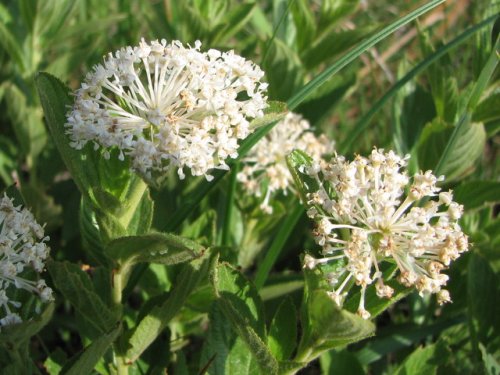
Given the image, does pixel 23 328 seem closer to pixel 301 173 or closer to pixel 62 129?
pixel 62 129

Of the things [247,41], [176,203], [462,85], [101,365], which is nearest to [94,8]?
[247,41]

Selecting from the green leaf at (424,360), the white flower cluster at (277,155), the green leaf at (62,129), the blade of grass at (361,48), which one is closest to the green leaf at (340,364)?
the green leaf at (424,360)

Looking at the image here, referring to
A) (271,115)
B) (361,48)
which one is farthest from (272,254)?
(361,48)

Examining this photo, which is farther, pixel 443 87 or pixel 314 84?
pixel 443 87

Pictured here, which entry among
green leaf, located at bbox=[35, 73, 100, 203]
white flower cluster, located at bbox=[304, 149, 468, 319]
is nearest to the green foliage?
green leaf, located at bbox=[35, 73, 100, 203]

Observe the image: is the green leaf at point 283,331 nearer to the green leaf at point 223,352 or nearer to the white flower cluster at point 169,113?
the green leaf at point 223,352

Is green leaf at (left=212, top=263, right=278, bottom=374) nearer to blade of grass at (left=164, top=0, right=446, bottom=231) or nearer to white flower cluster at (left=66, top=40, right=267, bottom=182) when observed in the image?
white flower cluster at (left=66, top=40, right=267, bottom=182)
